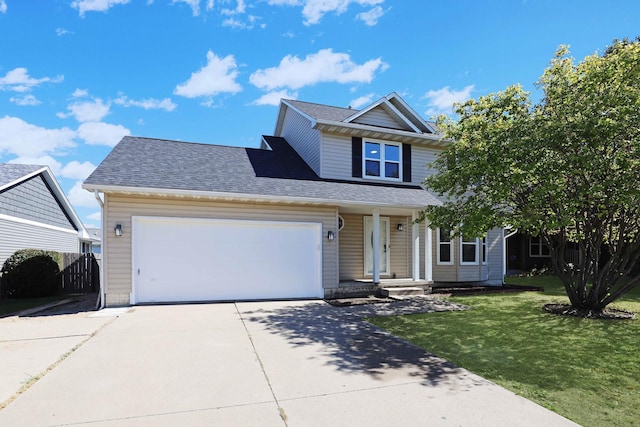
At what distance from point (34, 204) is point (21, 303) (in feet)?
20.8

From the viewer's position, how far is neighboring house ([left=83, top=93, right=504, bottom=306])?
28.9 ft

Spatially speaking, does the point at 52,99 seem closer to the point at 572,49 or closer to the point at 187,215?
the point at 187,215

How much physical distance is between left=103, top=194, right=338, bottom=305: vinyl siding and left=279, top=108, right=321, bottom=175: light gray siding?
2866 millimetres

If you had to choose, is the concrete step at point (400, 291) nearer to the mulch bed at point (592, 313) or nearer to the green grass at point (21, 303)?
the mulch bed at point (592, 313)

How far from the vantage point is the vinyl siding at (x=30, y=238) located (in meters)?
12.1

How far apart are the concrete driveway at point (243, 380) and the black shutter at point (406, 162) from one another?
7.37m

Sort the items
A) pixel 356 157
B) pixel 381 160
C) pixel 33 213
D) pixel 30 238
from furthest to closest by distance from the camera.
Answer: pixel 33 213 < pixel 30 238 < pixel 381 160 < pixel 356 157

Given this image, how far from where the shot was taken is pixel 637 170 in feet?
21.5

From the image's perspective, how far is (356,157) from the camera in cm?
1226

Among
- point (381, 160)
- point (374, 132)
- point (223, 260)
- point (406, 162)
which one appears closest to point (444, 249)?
point (406, 162)

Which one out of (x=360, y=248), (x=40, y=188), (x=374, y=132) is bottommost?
(x=360, y=248)

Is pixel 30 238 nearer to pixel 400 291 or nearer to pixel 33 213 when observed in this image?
pixel 33 213

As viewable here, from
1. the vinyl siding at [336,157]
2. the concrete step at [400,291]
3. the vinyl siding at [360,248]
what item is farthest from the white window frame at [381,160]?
the concrete step at [400,291]

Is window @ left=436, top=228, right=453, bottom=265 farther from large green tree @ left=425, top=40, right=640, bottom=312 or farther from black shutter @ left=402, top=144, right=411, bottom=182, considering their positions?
large green tree @ left=425, top=40, right=640, bottom=312
